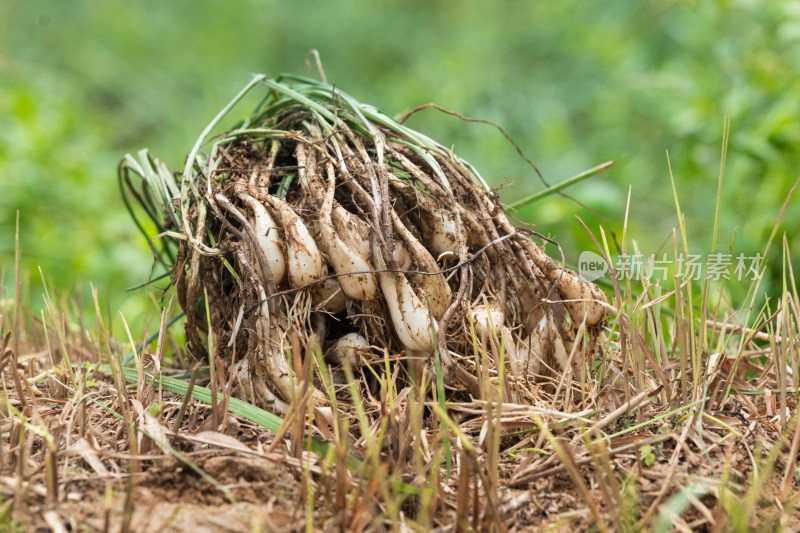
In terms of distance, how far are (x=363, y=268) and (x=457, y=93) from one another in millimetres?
3843

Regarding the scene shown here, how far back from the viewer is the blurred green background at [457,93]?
9.18 ft

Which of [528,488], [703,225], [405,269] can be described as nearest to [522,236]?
[405,269]

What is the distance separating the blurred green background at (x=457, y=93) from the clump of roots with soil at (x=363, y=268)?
400mm

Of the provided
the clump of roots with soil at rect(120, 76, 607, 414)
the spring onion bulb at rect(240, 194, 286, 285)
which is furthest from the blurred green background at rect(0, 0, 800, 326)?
the spring onion bulb at rect(240, 194, 286, 285)

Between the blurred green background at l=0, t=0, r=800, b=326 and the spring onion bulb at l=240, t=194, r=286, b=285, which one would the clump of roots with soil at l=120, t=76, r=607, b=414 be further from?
the blurred green background at l=0, t=0, r=800, b=326

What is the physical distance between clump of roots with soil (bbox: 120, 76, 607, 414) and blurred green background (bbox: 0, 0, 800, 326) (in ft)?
1.31

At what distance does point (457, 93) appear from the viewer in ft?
15.7

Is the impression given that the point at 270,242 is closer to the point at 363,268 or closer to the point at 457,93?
the point at 363,268

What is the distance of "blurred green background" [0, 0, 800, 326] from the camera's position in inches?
110

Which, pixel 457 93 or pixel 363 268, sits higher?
pixel 457 93

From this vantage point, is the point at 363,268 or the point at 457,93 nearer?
the point at 363,268

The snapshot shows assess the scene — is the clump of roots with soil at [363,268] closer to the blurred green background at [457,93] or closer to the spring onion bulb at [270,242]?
the spring onion bulb at [270,242]

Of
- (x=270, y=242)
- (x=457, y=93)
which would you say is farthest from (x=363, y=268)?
(x=457, y=93)

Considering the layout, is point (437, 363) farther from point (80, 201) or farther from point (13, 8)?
point (13, 8)
